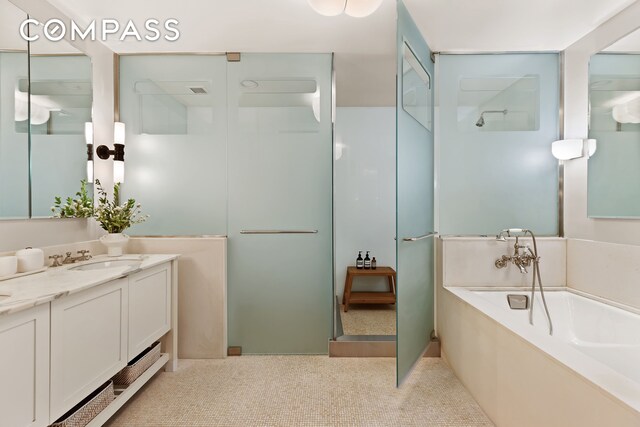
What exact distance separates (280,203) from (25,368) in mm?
1773

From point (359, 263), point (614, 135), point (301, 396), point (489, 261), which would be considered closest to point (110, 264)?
point (301, 396)

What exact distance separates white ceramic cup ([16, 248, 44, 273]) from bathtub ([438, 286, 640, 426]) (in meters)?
2.45

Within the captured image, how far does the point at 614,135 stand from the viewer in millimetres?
2178

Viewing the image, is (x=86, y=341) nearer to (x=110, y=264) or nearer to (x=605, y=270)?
(x=110, y=264)

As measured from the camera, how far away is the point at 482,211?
2.68m

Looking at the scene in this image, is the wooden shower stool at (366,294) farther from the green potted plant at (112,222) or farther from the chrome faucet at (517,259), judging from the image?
the green potted plant at (112,222)

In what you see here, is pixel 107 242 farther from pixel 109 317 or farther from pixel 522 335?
pixel 522 335

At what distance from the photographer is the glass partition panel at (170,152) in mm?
2662

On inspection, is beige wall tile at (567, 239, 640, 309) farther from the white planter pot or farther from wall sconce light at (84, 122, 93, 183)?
wall sconce light at (84, 122, 93, 183)

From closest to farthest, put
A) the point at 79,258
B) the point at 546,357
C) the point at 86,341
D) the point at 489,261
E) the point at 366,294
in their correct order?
the point at 546,357 → the point at 86,341 → the point at 79,258 → the point at 489,261 → the point at 366,294

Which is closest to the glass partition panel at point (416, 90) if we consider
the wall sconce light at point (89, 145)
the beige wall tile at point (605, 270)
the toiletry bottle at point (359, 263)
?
the beige wall tile at point (605, 270)


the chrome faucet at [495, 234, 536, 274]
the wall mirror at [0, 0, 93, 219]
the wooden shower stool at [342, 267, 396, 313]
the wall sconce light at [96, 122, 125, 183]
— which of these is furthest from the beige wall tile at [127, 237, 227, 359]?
the chrome faucet at [495, 234, 536, 274]

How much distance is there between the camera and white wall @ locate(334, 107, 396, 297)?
3.98 m

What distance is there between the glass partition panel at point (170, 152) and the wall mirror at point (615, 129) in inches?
106
